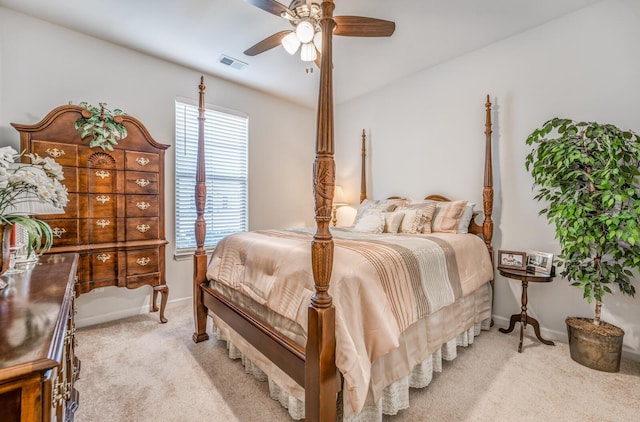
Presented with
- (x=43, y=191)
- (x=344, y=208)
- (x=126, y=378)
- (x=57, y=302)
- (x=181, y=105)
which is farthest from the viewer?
(x=344, y=208)

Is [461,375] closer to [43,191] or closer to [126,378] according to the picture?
[126,378]

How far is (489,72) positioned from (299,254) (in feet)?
9.42

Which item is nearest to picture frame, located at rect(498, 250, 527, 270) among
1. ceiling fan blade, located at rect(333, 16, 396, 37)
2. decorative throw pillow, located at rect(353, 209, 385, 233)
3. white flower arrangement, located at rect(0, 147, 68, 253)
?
decorative throw pillow, located at rect(353, 209, 385, 233)

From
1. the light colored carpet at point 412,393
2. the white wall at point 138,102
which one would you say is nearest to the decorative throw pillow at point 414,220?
the light colored carpet at point 412,393

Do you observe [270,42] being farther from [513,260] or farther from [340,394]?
[513,260]

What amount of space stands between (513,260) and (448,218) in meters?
0.65

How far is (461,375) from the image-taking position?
2.03 metres

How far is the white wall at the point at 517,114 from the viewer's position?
2324 millimetres

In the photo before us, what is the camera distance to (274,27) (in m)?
2.71

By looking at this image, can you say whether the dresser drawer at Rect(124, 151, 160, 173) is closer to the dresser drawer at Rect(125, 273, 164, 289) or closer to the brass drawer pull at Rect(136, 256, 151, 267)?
the brass drawer pull at Rect(136, 256, 151, 267)

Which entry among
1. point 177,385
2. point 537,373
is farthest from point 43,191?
point 537,373

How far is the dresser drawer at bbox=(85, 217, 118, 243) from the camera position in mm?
2533

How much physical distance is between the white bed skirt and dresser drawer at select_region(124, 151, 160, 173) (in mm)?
1625

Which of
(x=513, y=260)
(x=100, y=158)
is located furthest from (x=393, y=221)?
(x=100, y=158)
